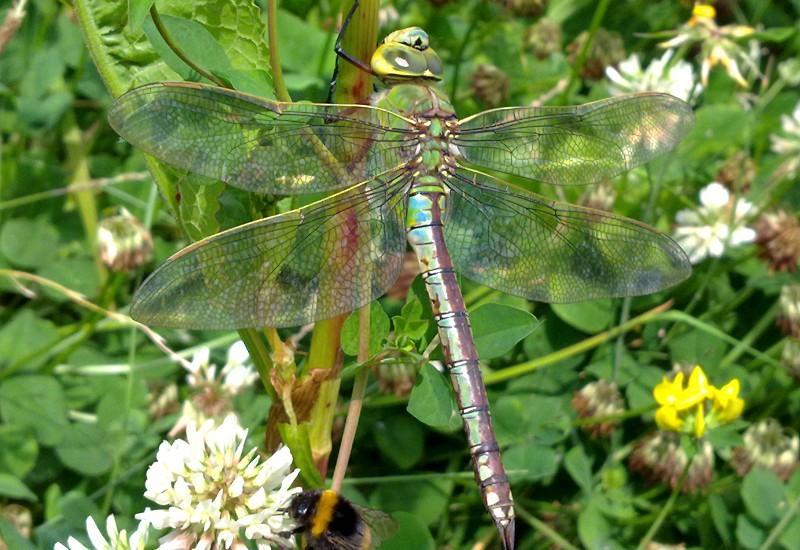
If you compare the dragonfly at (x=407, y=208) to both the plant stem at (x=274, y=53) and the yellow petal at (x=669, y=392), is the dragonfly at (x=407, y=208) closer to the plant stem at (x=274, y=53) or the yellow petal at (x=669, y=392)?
the plant stem at (x=274, y=53)

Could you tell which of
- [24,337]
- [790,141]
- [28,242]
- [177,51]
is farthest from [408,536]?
[790,141]

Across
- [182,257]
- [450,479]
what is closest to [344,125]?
[182,257]

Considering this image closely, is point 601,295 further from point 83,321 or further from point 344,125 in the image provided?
point 83,321

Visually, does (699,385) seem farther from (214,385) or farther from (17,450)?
(17,450)

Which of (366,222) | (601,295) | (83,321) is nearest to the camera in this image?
Result: (366,222)

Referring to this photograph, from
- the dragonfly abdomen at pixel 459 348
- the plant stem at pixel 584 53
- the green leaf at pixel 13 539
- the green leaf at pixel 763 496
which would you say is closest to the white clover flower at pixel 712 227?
the plant stem at pixel 584 53

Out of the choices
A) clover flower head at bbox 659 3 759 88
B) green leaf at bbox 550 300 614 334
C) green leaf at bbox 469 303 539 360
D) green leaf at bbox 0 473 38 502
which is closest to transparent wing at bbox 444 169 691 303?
green leaf at bbox 469 303 539 360

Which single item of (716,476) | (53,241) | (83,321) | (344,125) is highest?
(344,125)
